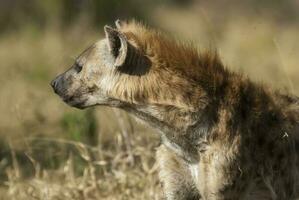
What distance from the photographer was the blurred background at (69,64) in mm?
7074

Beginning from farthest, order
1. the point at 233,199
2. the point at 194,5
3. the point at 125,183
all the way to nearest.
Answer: the point at 194,5
the point at 125,183
the point at 233,199

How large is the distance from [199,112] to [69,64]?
16.0ft

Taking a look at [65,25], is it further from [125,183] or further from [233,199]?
[233,199]

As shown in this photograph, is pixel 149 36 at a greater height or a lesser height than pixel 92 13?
lesser

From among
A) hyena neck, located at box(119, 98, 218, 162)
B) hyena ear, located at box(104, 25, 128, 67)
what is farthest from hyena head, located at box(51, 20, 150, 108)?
hyena neck, located at box(119, 98, 218, 162)

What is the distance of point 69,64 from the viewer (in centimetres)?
1043

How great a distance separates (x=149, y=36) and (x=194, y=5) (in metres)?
13.5

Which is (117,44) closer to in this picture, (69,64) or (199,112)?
(199,112)

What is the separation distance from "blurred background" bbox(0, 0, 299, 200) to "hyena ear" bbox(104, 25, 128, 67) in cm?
49

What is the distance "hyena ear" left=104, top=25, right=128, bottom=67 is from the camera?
18.6ft

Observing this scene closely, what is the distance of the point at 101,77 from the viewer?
587 centimetres

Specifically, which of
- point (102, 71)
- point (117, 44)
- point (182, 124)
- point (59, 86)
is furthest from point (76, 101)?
point (182, 124)

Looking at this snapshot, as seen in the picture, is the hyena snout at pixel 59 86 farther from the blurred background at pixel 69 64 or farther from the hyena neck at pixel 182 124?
the blurred background at pixel 69 64

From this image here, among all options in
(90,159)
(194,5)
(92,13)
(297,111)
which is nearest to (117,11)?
(92,13)
